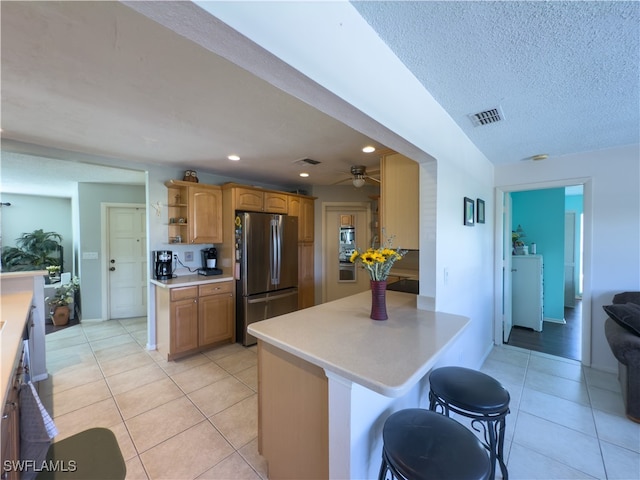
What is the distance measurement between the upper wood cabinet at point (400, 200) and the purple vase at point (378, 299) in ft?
1.85

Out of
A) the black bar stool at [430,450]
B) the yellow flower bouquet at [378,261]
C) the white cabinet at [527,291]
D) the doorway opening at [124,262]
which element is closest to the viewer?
the black bar stool at [430,450]

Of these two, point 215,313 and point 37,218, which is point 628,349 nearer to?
point 215,313

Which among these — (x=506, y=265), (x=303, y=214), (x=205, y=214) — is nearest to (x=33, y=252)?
(x=205, y=214)

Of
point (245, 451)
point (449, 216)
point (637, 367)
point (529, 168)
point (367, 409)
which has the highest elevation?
point (529, 168)

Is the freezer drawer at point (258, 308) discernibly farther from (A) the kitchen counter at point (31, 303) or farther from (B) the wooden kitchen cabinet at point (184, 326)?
(A) the kitchen counter at point (31, 303)

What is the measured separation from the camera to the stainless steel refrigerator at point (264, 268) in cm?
347

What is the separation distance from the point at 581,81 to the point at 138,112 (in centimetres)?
277

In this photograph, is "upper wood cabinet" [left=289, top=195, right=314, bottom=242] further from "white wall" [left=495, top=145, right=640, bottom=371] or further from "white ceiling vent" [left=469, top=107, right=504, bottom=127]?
"white wall" [left=495, top=145, right=640, bottom=371]

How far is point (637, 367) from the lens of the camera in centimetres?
197

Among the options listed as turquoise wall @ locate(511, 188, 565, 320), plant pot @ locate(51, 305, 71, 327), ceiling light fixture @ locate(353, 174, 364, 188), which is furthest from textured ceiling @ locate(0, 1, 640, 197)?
plant pot @ locate(51, 305, 71, 327)

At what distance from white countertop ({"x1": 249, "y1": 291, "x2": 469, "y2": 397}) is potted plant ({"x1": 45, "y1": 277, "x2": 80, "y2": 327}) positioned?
465cm

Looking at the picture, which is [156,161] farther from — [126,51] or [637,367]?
[637,367]

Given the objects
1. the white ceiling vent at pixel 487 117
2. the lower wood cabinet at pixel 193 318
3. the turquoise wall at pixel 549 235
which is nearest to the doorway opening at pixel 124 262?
the lower wood cabinet at pixel 193 318

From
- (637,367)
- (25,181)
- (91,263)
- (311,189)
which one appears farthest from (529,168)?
(25,181)
